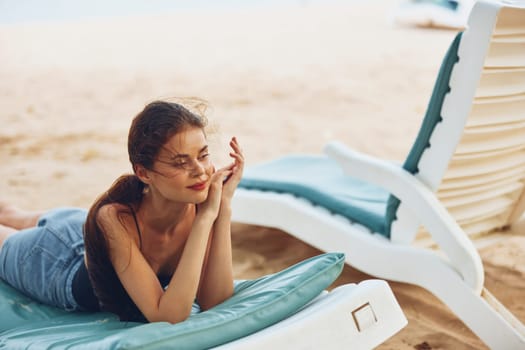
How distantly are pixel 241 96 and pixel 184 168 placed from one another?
5371mm

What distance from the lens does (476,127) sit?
2.75 metres

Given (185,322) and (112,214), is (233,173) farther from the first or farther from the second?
(185,322)

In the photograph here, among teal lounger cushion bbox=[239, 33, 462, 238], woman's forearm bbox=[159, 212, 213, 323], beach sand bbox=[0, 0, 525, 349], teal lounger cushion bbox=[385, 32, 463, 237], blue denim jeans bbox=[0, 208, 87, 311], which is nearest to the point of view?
woman's forearm bbox=[159, 212, 213, 323]

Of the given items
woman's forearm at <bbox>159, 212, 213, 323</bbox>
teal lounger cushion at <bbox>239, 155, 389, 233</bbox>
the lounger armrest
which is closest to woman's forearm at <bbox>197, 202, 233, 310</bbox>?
woman's forearm at <bbox>159, 212, 213, 323</bbox>

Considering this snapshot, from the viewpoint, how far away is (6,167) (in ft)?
17.4

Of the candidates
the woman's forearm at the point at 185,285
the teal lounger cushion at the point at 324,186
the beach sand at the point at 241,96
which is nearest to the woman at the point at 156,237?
the woman's forearm at the point at 185,285

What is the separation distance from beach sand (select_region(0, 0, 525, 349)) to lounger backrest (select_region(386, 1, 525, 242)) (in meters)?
0.38

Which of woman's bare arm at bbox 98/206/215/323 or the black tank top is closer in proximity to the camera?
woman's bare arm at bbox 98/206/215/323

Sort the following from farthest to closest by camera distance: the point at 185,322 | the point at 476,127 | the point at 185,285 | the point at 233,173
→ the point at 476,127
the point at 233,173
the point at 185,285
the point at 185,322

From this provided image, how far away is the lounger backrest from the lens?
254cm

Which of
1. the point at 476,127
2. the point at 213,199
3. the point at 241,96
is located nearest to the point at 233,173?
the point at 213,199

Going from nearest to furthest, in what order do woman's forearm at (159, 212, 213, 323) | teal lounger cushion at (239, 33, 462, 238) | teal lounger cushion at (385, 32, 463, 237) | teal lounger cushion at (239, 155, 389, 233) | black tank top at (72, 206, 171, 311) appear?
woman's forearm at (159, 212, 213, 323) → black tank top at (72, 206, 171, 311) → teal lounger cushion at (385, 32, 463, 237) → teal lounger cushion at (239, 33, 462, 238) → teal lounger cushion at (239, 155, 389, 233)

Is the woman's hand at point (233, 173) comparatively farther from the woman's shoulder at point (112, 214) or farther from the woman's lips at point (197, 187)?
the woman's shoulder at point (112, 214)

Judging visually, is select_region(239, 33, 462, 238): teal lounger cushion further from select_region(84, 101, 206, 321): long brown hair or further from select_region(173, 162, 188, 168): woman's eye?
select_region(173, 162, 188, 168): woman's eye
